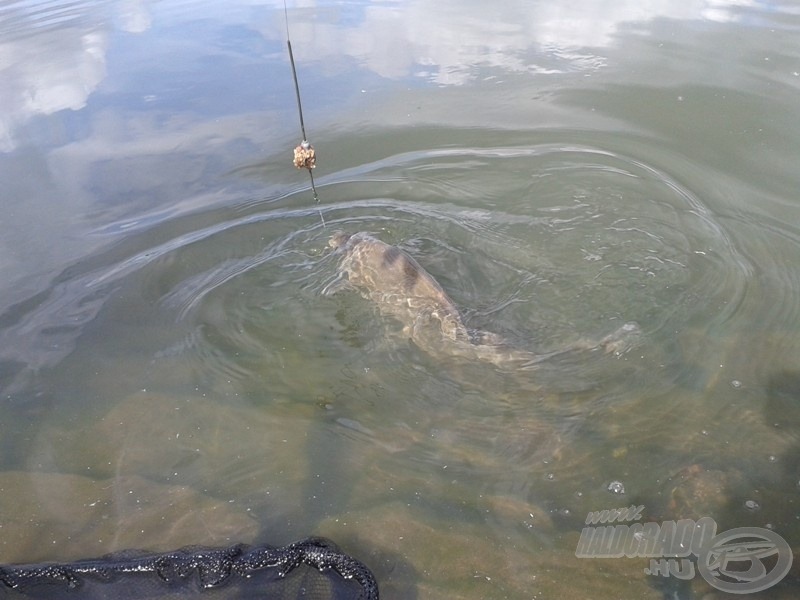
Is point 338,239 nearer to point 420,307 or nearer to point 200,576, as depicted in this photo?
point 420,307

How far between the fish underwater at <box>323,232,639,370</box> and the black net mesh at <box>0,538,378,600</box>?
2253 millimetres

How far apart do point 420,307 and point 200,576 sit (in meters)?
3.01

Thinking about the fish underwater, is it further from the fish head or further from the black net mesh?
the black net mesh

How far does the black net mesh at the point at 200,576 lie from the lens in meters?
3.56

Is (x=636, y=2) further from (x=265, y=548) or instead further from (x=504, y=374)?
(x=265, y=548)

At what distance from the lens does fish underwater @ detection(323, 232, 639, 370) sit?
5336 millimetres

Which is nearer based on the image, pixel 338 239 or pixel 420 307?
pixel 420 307

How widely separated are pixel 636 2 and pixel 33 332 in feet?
39.3

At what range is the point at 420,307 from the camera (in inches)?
231

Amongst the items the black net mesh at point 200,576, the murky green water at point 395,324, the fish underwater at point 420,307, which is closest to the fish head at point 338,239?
the fish underwater at point 420,307

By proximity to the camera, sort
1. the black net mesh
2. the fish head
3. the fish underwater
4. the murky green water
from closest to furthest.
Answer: the black net mesh → the murky green water → the fish underwater → the fish head

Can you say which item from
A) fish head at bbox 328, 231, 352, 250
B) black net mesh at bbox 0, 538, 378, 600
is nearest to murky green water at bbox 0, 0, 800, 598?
fish head at bbox 328, 231, 352, 250

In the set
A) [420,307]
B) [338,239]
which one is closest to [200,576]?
[420,307]

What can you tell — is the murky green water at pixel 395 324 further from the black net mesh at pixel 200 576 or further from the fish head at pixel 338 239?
the black net mesh at pixel 200 576
